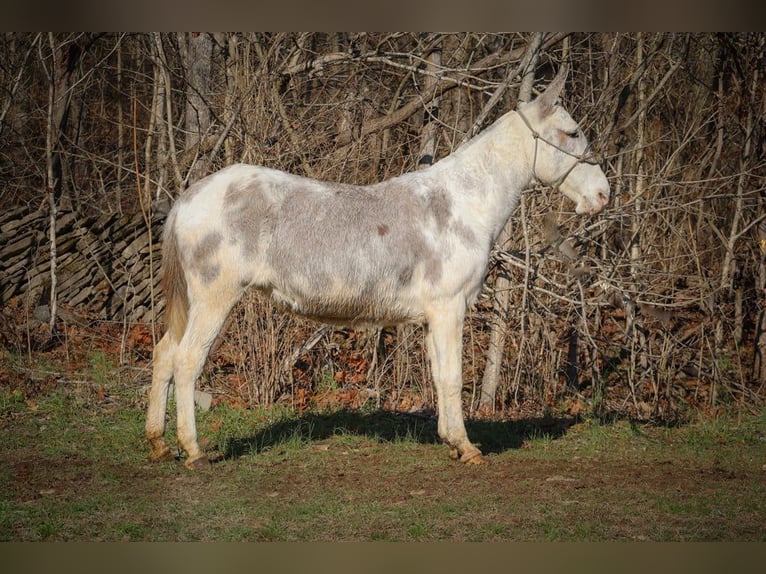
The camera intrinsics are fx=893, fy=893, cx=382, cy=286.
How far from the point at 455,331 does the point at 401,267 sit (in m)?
0.65

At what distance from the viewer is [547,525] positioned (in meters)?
5.55

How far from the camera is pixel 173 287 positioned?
6707 millimetres

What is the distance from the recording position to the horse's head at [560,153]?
7121 mm

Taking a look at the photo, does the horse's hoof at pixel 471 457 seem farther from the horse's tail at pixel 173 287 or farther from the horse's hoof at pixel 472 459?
the horse's tail at pixel 173 287

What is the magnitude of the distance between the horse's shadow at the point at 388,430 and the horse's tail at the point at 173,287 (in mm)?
1170

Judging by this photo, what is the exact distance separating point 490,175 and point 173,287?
8.59 feet

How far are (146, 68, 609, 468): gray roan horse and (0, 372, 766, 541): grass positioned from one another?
51cm

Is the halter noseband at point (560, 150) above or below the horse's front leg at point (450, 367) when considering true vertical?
above

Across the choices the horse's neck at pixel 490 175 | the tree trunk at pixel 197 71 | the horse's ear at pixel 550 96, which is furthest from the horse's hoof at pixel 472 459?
the tree trunk at pixel 197 71

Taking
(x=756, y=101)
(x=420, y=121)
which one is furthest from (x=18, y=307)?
(x=756, y=101)

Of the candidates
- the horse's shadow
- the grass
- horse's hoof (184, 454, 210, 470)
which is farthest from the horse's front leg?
horse's hoof (184, 454, 210, 470)

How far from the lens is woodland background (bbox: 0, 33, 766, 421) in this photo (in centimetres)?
902

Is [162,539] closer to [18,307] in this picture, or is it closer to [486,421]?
[486,421]

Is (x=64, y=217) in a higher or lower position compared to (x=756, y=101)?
lower
